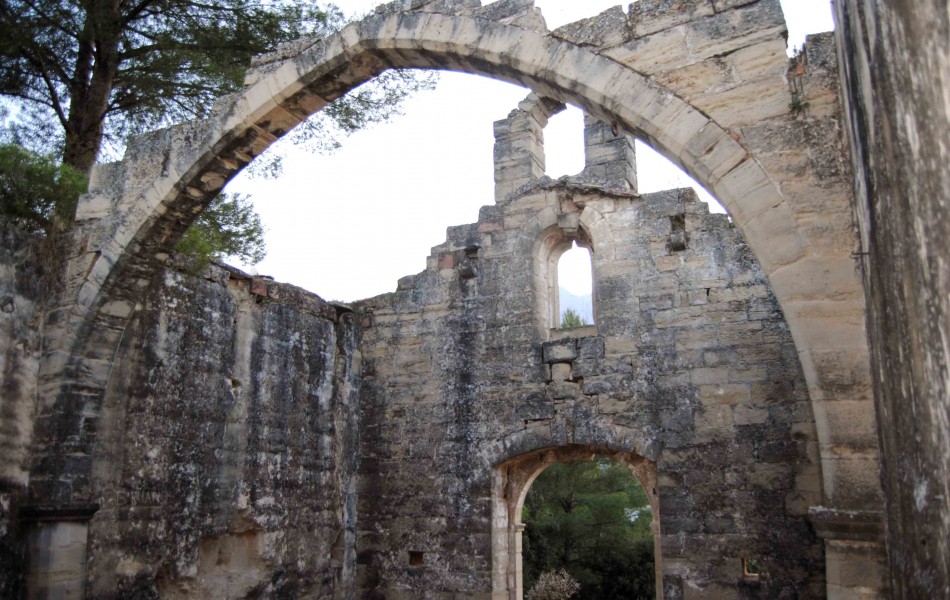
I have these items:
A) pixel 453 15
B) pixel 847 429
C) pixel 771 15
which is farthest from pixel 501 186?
pixel 847 429

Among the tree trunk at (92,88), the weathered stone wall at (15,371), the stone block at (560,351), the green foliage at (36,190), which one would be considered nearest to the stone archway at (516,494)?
the stone block at (560,351)

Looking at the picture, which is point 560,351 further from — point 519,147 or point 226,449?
point 226,449

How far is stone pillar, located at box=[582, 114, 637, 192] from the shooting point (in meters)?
8.41

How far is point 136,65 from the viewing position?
7.93 meters

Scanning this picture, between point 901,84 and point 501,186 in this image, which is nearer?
point 901,84

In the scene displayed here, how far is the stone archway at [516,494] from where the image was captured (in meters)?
7.76

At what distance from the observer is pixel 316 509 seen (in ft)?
25.9

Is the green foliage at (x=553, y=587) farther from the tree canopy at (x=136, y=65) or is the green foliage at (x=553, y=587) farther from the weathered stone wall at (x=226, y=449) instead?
the tree canopy at (x=136, y=65)

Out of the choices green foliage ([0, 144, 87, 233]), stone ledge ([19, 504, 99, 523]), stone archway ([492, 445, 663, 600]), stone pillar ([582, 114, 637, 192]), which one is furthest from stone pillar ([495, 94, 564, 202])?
stone ledge ([19, 504, 99, 523])

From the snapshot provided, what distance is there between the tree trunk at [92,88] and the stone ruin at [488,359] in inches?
73.0

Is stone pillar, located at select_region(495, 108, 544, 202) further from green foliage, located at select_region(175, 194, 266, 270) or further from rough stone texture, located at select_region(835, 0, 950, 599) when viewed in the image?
rough stone texture, located at select_region(835, 0, 950, 599)

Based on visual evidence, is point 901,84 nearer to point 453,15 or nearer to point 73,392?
point 453,15

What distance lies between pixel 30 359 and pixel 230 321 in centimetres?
187

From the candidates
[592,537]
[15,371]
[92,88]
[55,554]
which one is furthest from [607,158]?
[592,537]
